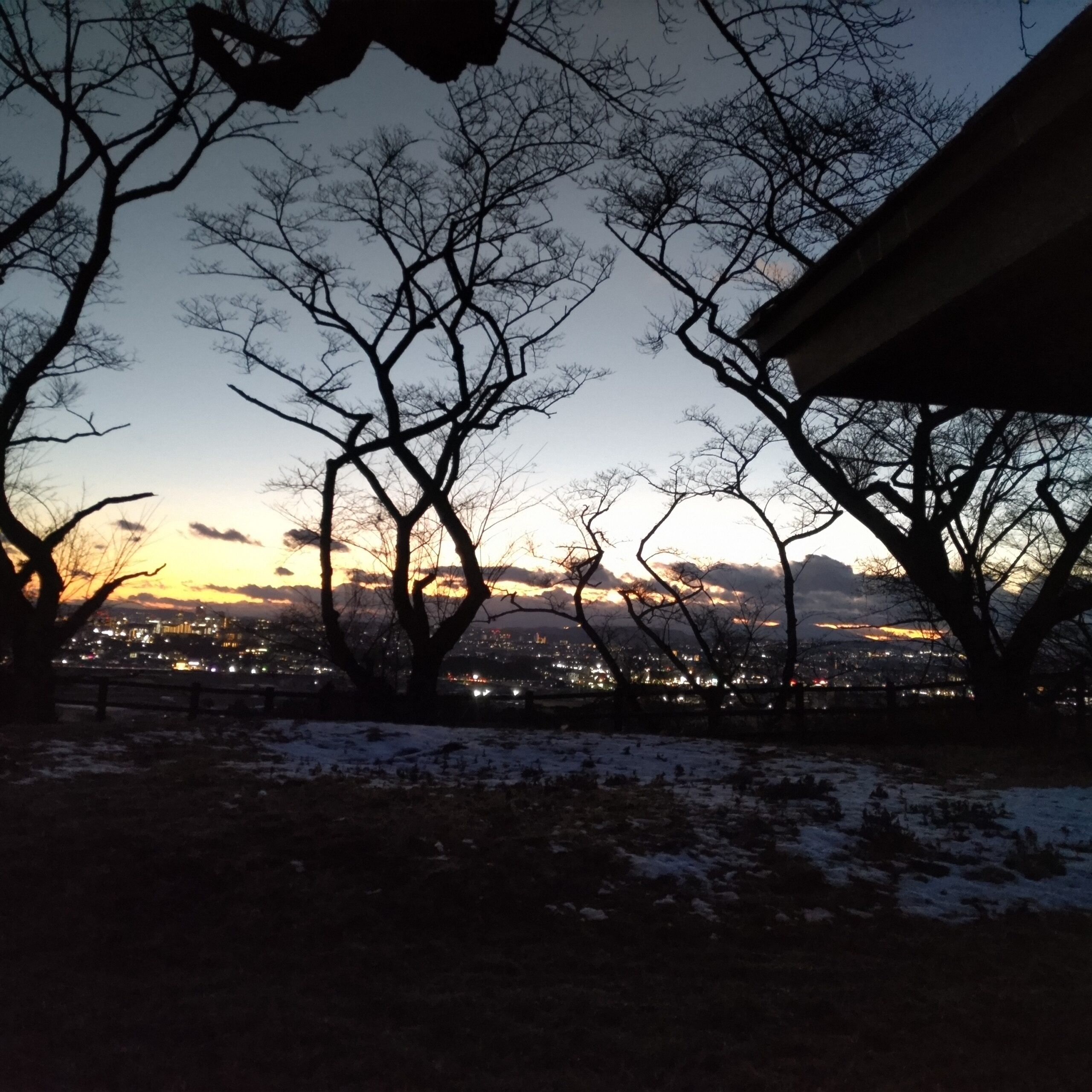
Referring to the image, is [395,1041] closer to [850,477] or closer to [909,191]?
[909,191]

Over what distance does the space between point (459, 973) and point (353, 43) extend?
4379 millimetres

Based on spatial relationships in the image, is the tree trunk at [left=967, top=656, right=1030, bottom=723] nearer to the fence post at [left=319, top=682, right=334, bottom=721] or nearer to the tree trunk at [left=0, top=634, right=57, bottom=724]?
the fence post at [left=319, top=682, right=334, bottom=721]

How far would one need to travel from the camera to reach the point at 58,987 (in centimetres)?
385

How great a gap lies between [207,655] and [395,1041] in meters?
26.0

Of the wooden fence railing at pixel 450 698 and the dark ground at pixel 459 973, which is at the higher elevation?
the wooden fence railing at pixel 450 698

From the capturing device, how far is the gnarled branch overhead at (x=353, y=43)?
147 inches

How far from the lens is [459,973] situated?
13.8 feet

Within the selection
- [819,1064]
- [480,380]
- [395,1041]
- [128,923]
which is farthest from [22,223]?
[819,1064]

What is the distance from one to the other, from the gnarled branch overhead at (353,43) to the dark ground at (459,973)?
418 centimetres

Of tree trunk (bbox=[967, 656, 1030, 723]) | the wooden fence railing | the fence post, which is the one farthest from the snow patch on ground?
tree trunk (bbox=[967, 656, 1030, 723])

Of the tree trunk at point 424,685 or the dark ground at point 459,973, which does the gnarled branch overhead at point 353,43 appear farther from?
the tree trunk at point 424,685

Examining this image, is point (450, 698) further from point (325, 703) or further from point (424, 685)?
point (325, 703)

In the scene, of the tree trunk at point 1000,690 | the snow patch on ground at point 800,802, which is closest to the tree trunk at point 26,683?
the snow patch on ground at point 800,802

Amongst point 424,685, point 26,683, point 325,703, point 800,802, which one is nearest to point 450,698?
point 424,685
